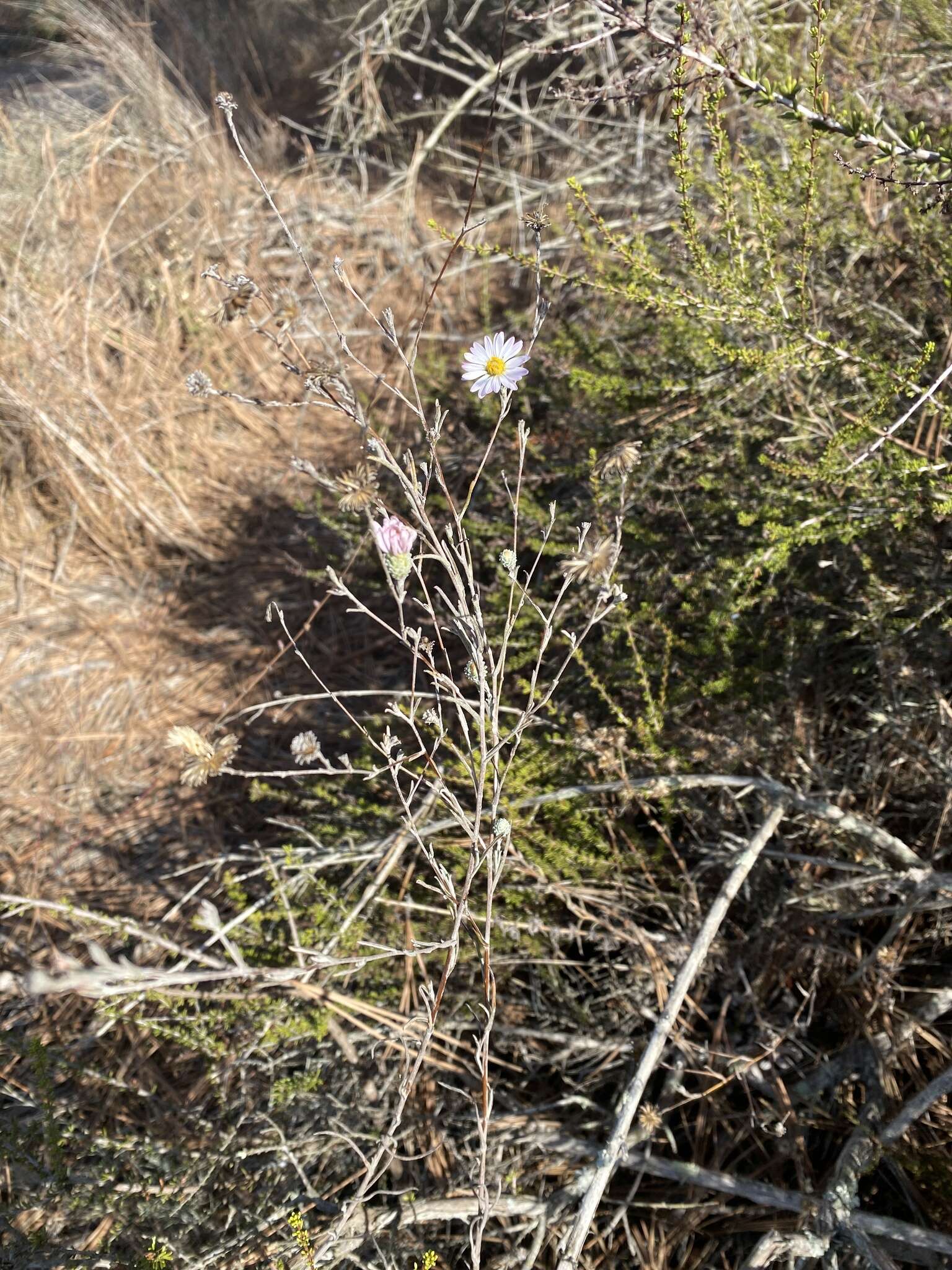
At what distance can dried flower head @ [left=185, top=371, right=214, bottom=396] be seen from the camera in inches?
46.2

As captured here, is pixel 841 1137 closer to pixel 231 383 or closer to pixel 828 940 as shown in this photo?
pixel 828 940

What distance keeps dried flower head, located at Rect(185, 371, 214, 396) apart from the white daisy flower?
34 cm

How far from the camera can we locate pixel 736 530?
1.87 metres

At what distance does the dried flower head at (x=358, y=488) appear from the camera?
111 cm

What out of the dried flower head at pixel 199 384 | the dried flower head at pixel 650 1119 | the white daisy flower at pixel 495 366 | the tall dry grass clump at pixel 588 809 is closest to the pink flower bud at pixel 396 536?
the tall dry grass clump at pixel 588 809

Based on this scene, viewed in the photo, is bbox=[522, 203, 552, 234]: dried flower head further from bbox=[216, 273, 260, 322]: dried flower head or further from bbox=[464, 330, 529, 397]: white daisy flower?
bbox=[216, 273, 260, 322]: dried flower head

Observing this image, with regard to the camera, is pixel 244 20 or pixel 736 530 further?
pixel 244 20

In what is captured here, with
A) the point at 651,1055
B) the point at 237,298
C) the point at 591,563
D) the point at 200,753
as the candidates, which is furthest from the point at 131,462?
the point at 651,1055

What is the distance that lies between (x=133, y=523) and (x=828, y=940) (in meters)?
2.32

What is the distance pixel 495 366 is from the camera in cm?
113

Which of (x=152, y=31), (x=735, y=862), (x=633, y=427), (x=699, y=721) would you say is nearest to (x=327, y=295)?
(x=633, y=427)

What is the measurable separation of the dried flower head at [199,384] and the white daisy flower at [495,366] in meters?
0.34

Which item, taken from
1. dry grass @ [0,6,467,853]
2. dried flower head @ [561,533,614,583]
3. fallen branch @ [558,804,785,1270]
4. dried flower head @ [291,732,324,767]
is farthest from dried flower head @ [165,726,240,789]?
dry grass @ [0,6,467,853]

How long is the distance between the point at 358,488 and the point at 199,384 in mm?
284
